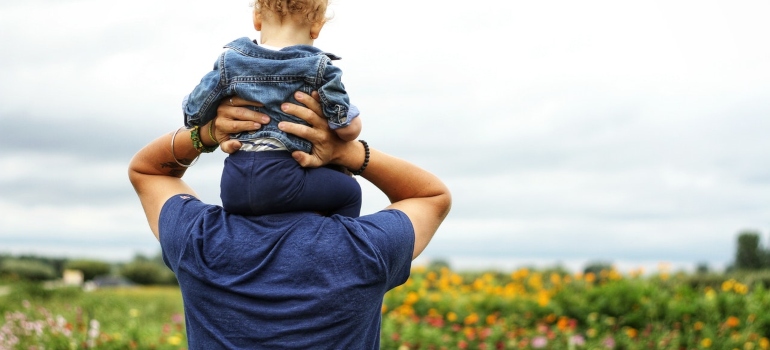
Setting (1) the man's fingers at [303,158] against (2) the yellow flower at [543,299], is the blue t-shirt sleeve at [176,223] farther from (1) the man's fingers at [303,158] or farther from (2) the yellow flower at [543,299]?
(2) the yellow flower at [543,299]

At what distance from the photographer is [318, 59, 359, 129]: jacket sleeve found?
209 cm

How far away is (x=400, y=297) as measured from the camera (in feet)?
27.5

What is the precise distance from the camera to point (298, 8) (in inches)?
86.3

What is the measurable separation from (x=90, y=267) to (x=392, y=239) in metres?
16.4

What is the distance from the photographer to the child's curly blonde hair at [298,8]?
2180mm

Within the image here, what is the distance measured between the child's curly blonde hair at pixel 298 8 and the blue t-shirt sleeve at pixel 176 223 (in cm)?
60

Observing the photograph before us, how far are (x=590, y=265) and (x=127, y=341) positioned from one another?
302 inches

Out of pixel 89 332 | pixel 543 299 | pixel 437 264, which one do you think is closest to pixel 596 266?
pixel 437 264

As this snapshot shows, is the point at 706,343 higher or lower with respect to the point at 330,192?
lower

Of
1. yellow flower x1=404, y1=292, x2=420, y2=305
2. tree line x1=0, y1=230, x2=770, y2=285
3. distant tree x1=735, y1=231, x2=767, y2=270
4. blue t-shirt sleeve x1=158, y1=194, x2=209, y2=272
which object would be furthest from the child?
tree line x1=0, y1=230, x2=770, y2=285

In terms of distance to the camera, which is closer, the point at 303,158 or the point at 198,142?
the point at 303,158

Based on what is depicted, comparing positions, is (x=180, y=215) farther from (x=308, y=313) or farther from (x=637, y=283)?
(x=637, y=283)

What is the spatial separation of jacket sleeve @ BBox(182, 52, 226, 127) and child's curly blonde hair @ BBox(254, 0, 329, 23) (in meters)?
0.20

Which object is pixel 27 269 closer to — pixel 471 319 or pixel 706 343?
pixel 471 319
